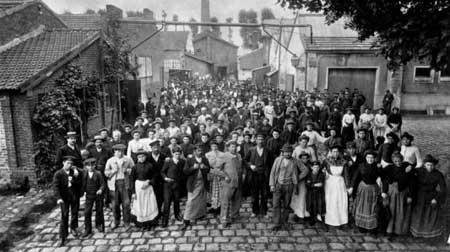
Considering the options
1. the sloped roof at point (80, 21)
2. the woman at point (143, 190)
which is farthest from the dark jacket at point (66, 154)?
the sloped roof at point (80, 21)

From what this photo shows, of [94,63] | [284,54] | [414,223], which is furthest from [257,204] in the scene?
[284,54]

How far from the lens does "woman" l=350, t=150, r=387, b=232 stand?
7.29 meters

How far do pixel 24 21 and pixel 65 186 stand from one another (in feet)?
32.8

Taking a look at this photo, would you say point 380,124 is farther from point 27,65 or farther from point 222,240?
point 27,65

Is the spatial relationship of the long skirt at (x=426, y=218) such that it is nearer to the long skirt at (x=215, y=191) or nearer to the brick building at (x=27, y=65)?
the long skirt at (x=215, y=191)

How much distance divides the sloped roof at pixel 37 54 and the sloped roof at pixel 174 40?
3689 cm

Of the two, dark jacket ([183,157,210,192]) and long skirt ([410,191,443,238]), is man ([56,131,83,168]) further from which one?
long skirt ([410,191,443,238])

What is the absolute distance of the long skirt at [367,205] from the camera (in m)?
7.28

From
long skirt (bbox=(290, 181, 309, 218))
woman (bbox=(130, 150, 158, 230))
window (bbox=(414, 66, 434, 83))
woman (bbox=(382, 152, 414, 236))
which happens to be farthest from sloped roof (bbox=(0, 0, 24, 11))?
window (bbox=(414, 66, 434, 83))

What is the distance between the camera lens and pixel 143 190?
25.3ft

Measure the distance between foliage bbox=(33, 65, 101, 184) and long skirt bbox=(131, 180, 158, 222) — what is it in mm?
4277

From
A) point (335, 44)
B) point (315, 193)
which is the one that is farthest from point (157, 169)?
point (335, 44)

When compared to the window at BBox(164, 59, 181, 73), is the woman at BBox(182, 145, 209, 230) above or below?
below

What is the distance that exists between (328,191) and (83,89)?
9438mm
